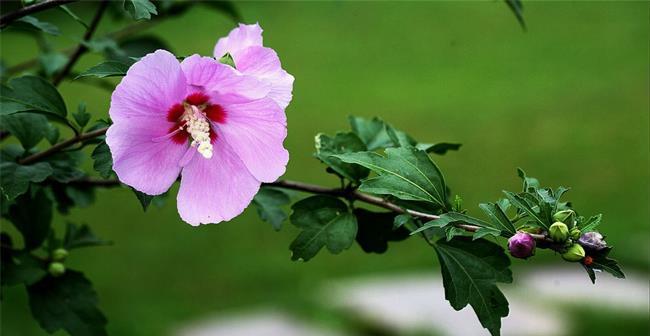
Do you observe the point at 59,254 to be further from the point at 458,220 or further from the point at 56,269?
the point at 458,220

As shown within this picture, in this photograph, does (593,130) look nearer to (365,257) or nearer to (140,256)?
(365,257)

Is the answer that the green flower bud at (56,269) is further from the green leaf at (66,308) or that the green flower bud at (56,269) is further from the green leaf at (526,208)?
the green leaf at (526,208)

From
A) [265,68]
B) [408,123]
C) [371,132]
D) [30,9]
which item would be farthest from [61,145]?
[408,123]

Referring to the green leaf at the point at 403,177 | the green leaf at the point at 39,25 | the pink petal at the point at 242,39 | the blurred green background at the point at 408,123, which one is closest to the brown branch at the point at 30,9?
the green leaf at the point at 39,25

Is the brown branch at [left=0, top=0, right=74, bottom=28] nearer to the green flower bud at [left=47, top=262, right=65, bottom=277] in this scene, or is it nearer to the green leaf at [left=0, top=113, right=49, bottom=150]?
the green leaf at [left=0, top=113, right=49, bottom=150]

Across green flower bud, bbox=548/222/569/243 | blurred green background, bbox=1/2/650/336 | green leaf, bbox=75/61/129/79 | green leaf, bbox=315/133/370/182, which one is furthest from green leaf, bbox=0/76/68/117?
blurred green background, bbox=1/2/650/336

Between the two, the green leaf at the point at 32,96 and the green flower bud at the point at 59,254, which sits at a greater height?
the green leaf at the point at 32,96

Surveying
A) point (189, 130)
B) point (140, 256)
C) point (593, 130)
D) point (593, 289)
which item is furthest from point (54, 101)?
point (593, 130)
